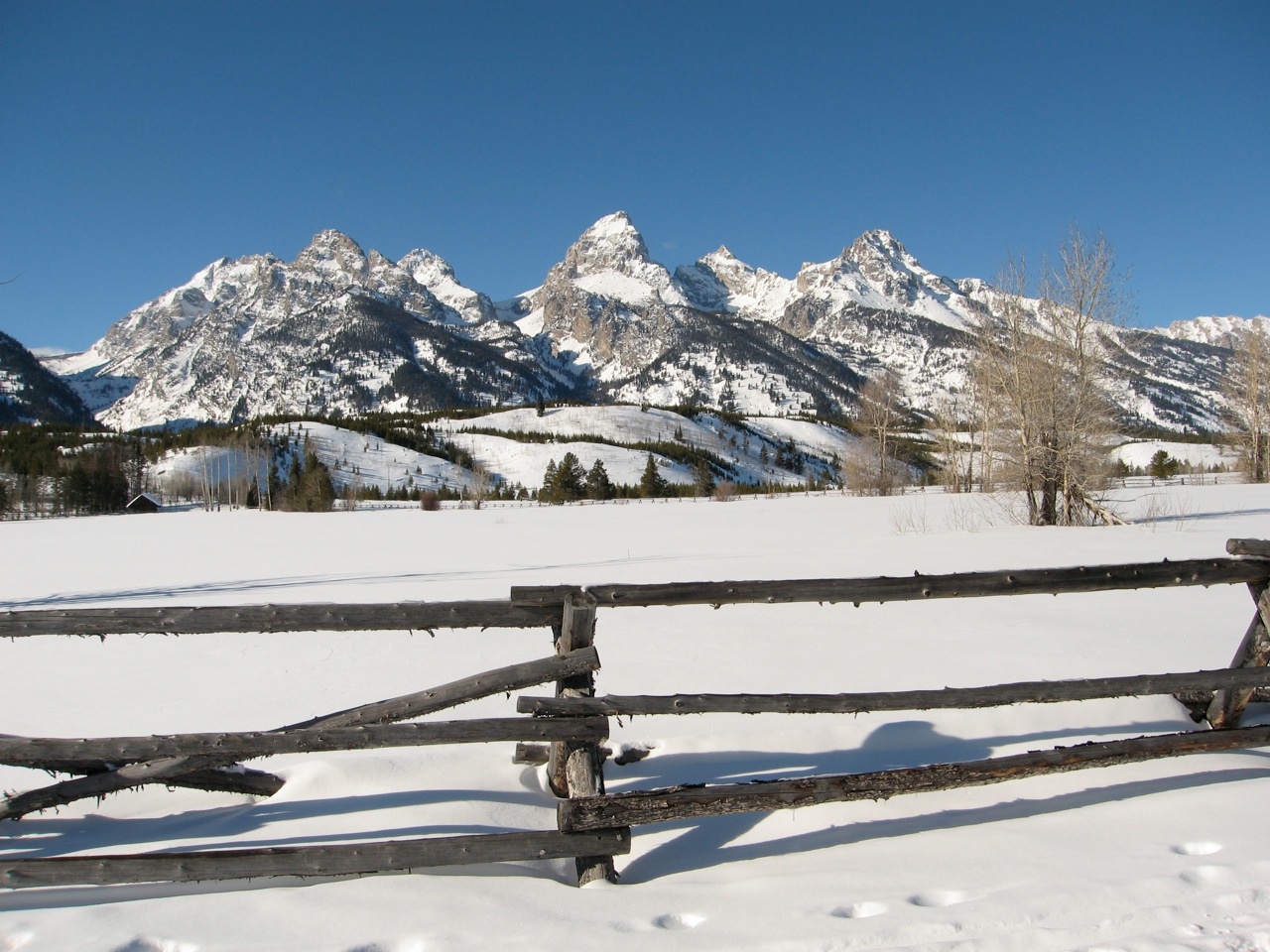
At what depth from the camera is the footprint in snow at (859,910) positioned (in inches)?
126

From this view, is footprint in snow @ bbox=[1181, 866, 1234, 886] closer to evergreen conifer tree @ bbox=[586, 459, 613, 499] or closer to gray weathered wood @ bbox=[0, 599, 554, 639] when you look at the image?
gray weathered wood @ bbox=[0, 599, 554, 639]

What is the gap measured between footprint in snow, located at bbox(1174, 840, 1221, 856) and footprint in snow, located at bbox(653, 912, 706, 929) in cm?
266

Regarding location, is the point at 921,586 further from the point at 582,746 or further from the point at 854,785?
the point at 582,746

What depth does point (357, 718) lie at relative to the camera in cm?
430

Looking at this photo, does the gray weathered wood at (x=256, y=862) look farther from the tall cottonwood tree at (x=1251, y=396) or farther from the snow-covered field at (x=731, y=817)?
the tall cottonwood tree at (x=1251, y=396)

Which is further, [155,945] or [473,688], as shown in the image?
[473,688]

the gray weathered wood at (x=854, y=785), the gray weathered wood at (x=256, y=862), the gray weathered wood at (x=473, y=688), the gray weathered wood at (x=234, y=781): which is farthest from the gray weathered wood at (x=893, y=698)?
the gray weathered wood at (x=234, y=781)

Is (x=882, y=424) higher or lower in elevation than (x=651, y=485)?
higher

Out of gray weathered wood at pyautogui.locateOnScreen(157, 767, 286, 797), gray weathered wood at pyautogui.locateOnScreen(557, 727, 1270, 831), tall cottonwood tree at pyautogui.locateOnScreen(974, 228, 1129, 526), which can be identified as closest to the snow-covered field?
gray weathered wood at pyautogui.locateOnScreen(157, 767, 286, 797)

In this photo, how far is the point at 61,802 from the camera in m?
4.07

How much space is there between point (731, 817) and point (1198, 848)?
2.54 metres

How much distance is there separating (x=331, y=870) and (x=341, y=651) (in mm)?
5870

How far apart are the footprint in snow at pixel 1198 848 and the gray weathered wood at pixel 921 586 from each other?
141 cm

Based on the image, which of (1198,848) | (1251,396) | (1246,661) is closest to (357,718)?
(1198,848)
